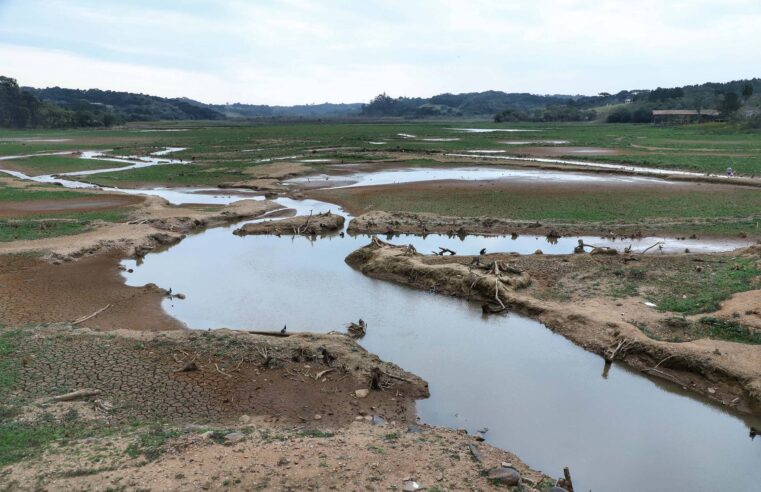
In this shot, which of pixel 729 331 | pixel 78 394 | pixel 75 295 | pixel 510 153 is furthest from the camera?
pixel 510 153

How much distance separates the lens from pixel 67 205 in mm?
31188

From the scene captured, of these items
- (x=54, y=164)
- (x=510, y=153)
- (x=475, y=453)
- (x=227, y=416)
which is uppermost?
(x=510, y=153)

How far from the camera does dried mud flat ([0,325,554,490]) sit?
7.38 metres

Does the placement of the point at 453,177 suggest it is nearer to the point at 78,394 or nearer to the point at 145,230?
the point at 145,230

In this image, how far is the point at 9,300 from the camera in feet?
51.5

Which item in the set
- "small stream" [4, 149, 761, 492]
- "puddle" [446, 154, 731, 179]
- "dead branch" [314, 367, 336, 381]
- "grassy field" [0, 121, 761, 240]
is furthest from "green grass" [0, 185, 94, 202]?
"puddle" [446, 154, 731, 179]

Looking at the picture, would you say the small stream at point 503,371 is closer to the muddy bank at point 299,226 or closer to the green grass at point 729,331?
the green grass at point 729,331

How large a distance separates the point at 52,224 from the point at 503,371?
22995 millimetres

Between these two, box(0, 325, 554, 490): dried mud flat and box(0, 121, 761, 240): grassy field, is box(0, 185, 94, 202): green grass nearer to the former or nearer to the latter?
box(0, 121, 761, 240): grassy field

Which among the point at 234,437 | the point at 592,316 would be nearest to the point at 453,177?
the point at 592,316

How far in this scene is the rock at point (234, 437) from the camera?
837cm

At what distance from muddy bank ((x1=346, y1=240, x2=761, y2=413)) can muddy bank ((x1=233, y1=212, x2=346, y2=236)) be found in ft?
17.9

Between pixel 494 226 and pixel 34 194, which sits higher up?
pixel 34 194

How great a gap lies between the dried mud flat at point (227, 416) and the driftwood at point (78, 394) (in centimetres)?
3
